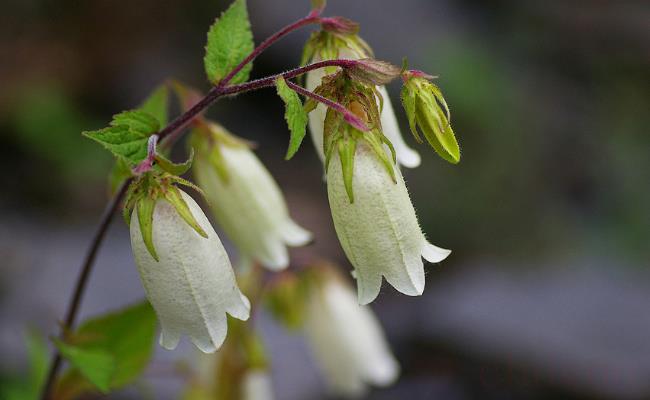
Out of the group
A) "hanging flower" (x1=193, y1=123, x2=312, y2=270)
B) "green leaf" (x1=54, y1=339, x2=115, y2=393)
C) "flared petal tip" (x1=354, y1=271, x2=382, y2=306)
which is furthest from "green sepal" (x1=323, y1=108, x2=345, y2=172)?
"green leaf" (x1=54, y1=339, x2=115, y2=393)

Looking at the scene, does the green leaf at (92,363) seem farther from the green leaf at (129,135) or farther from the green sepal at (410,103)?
the green sepal at (410,103)

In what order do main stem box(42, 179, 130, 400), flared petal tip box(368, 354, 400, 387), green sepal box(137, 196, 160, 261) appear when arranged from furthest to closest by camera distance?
1. flared petal tip box(368, 354, 400, 387)
2. main stem box(42, 179, 130, 400)
3. green sepal box(137, 196, 160, 261)

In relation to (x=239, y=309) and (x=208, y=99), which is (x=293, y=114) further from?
(x=239, y=309)

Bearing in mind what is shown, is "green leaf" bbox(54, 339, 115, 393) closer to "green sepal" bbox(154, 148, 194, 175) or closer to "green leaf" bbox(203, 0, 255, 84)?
"green sepal" bbox(154, 148, 194, 175)

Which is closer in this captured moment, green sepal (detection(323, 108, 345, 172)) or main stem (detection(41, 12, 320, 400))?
green sepal (detection(323, 108, 345, 172))

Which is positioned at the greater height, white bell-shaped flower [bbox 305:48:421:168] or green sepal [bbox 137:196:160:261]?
white bell-shaped flower [bbox 305:48:421:168]

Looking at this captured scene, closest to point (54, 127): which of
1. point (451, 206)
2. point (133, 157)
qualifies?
point (451, 206)

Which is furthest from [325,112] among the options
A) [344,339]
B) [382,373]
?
[382,373]
